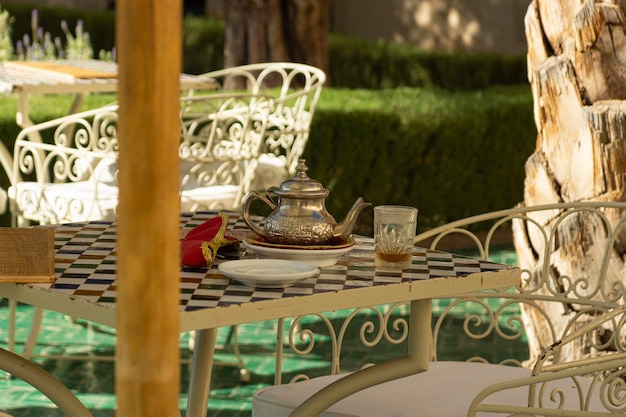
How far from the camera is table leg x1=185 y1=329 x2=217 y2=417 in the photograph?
3150mm

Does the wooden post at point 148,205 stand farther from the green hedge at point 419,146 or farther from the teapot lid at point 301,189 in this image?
the green hedge at point 419,146

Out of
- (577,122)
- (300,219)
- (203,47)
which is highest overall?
(203,47)

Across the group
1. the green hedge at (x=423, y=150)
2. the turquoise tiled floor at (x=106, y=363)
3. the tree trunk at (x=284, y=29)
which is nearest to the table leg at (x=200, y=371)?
the turquoise tiled floor at (x=106, y=363)

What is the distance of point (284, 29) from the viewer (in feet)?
32.4

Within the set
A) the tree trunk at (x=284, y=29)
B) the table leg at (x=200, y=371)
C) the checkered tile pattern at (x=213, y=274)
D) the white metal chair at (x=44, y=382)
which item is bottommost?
the table leg at (x=200, y=371)

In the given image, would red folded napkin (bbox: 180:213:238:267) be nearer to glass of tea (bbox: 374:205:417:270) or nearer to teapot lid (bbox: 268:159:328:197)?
teapot lid (bbox: 268:159:328:197)

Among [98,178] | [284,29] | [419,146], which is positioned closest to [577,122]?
[98,178]

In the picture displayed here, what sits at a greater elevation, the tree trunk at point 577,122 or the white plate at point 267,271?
the tree trunk at point 577,122

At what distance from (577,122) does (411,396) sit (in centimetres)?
159

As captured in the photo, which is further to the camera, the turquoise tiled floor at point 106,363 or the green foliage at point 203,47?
the green foliage at point 203,47

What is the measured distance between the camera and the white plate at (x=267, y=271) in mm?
2410

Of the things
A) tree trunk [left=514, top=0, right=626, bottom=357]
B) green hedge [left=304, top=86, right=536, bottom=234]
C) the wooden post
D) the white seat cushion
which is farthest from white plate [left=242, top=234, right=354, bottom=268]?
green hedge [left=304, top=86, right=536, bottom=234]

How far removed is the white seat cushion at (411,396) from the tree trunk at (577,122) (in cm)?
96

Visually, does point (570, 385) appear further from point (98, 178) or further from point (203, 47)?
point (203, 47)
